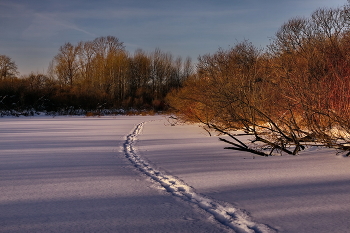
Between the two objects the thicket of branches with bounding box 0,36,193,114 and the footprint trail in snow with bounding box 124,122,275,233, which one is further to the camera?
the thicket of branches with bounding box 0,36,193,114

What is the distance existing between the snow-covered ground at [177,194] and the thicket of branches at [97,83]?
3874cm

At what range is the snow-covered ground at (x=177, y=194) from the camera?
11.4 ft

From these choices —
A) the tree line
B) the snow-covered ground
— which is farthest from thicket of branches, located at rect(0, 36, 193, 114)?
the snow-covered ground

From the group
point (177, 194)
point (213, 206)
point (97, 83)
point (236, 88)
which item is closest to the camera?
point (213, 206)

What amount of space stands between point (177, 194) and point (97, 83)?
51.8 m

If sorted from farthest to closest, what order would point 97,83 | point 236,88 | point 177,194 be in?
1. point 97,83
2. point 236,88
3. point 177,194

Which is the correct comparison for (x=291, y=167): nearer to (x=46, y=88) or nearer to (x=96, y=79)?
(x=46, y=88)

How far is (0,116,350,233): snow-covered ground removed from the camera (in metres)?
3.47

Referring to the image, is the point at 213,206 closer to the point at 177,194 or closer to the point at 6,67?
the point at 177,194

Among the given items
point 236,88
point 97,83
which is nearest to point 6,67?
point 97,83

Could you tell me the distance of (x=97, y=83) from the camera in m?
54.8

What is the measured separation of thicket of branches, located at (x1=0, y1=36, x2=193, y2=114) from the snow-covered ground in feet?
127

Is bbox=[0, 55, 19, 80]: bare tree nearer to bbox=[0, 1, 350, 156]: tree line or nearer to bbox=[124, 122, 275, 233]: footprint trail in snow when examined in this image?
bbox=[0, 1, 350, 156]: tree line

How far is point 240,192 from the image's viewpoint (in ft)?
15.7
